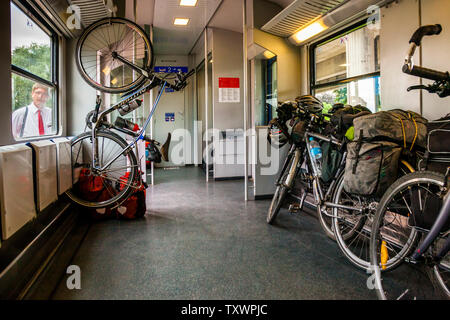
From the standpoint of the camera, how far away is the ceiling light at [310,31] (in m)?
3.61

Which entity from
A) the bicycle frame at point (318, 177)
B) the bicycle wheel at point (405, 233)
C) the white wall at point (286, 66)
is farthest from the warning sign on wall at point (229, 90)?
the bicycle wheel at point (405, 233)

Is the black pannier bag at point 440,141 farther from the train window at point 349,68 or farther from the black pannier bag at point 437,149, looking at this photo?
the train window at point 349,68

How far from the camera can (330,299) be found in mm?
1678

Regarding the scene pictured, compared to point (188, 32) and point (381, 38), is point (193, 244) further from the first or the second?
point (188, 32)

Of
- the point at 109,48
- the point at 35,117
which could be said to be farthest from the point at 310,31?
the point at 35,117

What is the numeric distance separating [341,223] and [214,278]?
1.17 meters

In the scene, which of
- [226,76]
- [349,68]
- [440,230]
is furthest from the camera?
[226,76]

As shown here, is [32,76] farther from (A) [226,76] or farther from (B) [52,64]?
(A) [226,76]

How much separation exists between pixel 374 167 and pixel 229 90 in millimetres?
4444

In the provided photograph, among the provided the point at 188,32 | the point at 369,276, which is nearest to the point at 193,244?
the point at 369,276

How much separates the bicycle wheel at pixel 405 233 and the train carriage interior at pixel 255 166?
0.03 feet

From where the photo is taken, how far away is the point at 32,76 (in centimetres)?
263

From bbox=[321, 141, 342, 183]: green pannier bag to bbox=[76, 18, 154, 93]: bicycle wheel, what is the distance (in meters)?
1.84
